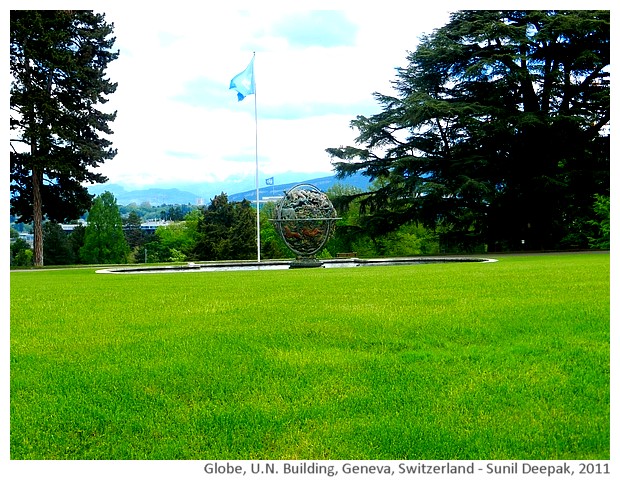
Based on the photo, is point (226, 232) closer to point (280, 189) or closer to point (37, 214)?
point (280, 189)

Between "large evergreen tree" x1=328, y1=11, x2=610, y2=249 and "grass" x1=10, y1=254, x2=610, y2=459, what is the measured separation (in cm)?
2029

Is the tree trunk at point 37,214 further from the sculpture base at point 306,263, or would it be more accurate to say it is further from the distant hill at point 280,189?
the sculpture base at point 306,263

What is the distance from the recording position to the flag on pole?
25.8 m

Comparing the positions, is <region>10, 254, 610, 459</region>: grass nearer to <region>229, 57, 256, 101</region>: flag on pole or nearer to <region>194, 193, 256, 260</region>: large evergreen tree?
<region>229, 57, 256, 101</region>: flag on pole

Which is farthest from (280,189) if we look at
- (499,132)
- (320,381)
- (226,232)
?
(320,381)

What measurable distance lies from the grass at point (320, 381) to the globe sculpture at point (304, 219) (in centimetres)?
1264

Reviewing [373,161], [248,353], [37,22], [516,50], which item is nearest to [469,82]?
[516,50]

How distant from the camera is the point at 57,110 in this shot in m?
27.4

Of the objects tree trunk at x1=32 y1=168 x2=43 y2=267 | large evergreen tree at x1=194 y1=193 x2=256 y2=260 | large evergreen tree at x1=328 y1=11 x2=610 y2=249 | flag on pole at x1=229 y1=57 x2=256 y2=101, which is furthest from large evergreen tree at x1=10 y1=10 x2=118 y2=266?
large evergreen tree at x1=194 y1=193 x2=256 y2=260

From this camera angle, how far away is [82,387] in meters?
5.17

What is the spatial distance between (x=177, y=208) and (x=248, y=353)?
94876mm

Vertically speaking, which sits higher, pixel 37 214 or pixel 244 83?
pixel 244 83

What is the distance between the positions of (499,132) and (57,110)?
18877mm

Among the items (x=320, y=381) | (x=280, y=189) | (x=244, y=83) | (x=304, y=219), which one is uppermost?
(x=244, y=83)
